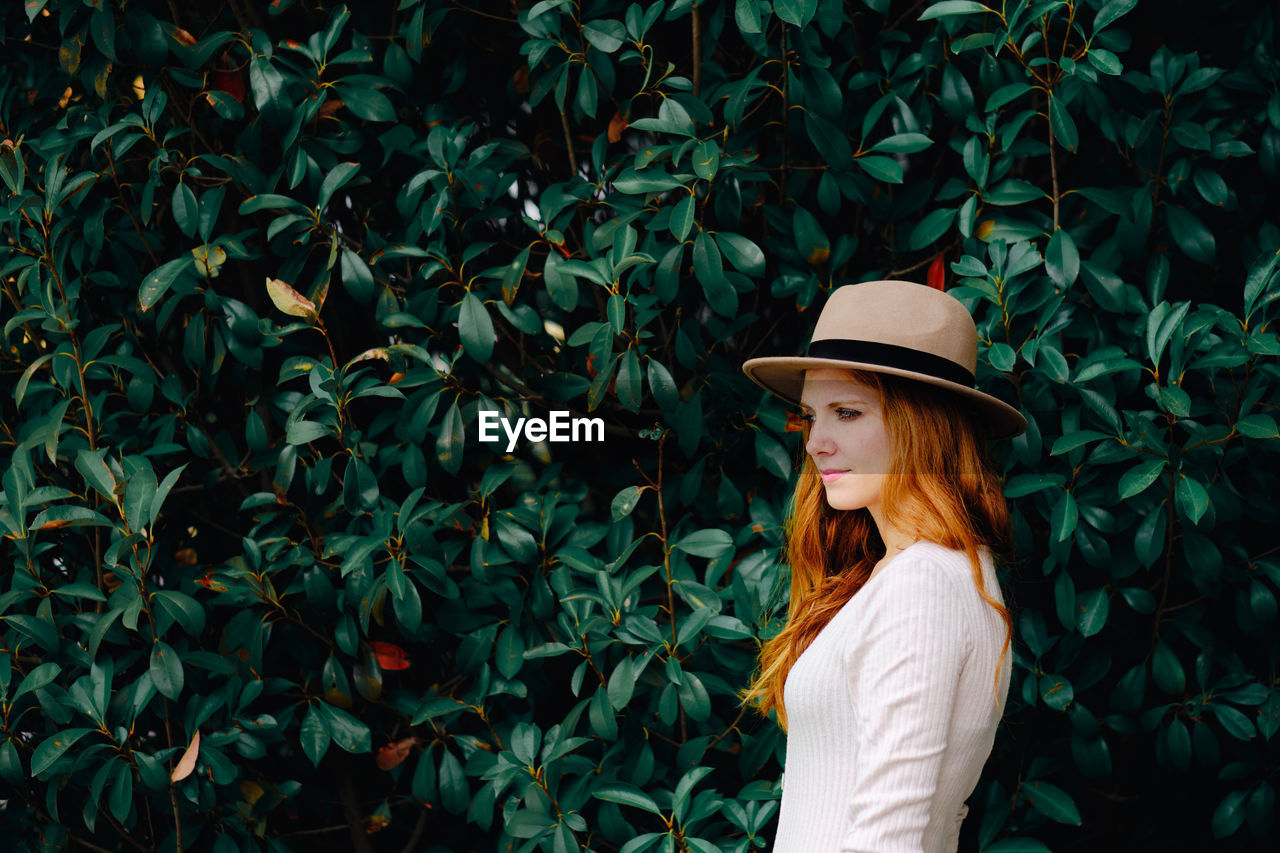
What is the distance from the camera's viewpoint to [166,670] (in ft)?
5.18

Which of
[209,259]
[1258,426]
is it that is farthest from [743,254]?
[209,259]

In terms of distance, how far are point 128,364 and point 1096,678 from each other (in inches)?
67.0

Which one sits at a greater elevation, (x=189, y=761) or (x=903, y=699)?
(x=903, y=699)

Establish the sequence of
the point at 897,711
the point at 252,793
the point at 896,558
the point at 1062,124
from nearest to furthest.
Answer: the point at 897,711, the point at 896,558, the point at 1062,124, the point at 252,793

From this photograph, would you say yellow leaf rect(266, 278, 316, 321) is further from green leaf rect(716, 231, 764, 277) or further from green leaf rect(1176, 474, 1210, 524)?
green leaf rect(1176, 474, 1210, 524)

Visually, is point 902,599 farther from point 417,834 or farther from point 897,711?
point 417,834

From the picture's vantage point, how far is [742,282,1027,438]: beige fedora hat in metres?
1.06

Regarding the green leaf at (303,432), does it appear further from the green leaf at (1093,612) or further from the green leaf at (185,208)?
the green leaf at (1093,612)

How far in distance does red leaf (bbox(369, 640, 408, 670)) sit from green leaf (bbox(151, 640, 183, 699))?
1.01ft

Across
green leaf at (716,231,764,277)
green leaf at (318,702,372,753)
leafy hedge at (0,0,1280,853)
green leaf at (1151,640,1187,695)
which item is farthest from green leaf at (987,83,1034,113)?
green leaf at (318,702,372,753)

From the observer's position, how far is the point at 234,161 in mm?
1638

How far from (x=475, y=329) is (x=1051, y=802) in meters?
1.17

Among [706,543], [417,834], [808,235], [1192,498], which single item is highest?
[808,235]

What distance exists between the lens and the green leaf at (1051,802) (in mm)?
1511
